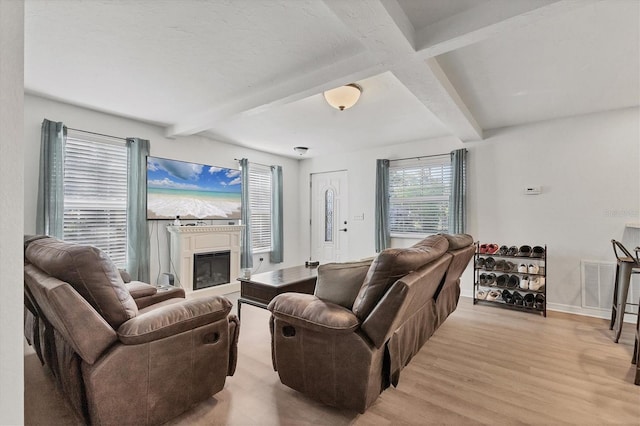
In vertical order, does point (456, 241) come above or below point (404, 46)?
below

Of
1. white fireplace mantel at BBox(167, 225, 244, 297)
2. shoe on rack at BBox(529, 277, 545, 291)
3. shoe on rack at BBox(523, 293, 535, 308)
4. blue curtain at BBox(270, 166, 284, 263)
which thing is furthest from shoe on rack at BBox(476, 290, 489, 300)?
white fireplace mantel at BBox(167, 225, 244, 297)

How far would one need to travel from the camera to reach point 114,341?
1.49 meters

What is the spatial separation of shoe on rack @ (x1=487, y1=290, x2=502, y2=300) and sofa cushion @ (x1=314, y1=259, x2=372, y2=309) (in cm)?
285

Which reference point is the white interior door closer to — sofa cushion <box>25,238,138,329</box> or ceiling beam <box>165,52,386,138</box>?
ceiling beam <box>165,52,386,138</box>

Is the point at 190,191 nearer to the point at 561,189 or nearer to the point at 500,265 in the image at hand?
the point at 500,265

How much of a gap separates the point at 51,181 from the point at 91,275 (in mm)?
2504

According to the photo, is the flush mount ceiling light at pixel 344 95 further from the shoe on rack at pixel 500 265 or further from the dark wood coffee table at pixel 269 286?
the shoe on rack at pixel 500 265

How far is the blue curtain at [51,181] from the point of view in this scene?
10.3 feet

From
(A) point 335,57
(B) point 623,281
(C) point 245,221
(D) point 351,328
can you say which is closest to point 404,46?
(A) point 335,57

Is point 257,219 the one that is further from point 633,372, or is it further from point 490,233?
point 633,372

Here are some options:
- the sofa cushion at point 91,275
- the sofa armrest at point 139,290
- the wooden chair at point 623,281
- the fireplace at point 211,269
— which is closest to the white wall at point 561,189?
the wooden chair at point 623,281

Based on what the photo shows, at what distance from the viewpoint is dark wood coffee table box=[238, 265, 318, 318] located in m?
2.94

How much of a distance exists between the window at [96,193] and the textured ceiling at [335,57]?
51 cm

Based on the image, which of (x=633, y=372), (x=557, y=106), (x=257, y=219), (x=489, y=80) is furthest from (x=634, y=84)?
(x=257, y=219)
